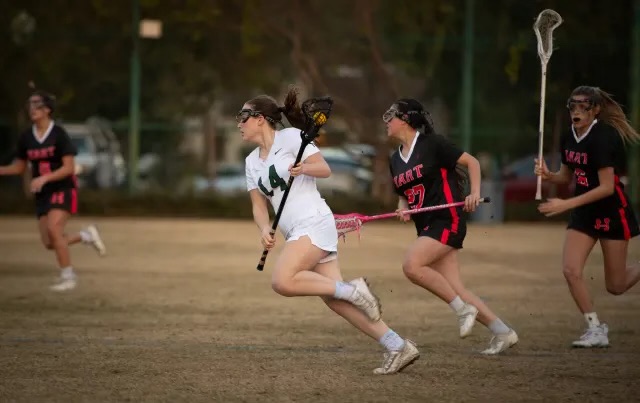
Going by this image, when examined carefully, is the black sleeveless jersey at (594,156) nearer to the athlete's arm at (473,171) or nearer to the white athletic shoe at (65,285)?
the athlete's arm at (473,171)

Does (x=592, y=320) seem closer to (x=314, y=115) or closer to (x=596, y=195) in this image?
(x=596, y=195)

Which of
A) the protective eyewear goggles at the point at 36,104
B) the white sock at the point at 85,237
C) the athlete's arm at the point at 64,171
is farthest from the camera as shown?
the white sock at the point at 85,237

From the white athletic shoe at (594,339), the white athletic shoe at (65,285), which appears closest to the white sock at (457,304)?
the white athletic shoe at (594,339)

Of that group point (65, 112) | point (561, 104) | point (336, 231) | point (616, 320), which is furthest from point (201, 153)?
point (336, 231)

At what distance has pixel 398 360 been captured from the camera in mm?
9031

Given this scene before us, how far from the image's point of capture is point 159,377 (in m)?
8.94

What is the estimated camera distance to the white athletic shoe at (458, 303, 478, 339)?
10148mm

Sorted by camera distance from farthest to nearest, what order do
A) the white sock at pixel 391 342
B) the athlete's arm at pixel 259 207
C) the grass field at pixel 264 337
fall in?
the athlete's arm at pixel 259 207 → the white sock at pixel 391 342 → the grass field at pixel 264 337

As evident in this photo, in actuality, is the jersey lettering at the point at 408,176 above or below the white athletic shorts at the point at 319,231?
above

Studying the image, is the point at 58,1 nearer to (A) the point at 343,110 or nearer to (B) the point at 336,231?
(A) the point at 343,110

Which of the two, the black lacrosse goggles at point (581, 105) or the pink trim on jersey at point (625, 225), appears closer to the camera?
the black lacrosse goggles at point (581, 105)

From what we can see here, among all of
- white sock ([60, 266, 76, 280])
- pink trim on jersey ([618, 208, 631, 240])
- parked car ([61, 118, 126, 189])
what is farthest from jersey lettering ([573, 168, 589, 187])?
parked car ([61, 118, 126, 189])

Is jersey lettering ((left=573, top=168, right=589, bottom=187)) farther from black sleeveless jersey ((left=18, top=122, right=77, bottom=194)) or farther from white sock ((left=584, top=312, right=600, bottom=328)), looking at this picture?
black sleeveless jersey ((left=18, top=122, right=77, bottom=194))

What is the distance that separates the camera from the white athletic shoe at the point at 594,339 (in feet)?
34.6
